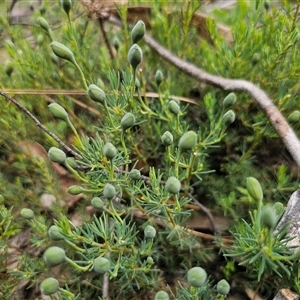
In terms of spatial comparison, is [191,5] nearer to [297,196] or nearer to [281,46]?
[281,46]

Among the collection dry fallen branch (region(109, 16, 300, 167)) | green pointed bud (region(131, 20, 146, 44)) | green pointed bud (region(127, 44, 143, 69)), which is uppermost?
green pointed bud (region(131, 20, 146, 44))

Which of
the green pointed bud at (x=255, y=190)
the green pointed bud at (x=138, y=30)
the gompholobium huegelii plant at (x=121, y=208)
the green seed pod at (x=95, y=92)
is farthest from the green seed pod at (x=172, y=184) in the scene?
the green pointed bud at (x=138, y=30)

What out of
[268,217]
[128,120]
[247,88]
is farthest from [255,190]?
[247,88]

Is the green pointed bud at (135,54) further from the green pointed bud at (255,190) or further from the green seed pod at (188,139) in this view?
the green pointed bud at (255,190)

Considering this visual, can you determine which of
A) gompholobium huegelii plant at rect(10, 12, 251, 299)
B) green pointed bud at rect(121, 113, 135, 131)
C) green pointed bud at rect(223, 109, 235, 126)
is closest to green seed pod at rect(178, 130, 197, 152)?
gompholobium huegelii plant at rect(10, 12, 251, 299)

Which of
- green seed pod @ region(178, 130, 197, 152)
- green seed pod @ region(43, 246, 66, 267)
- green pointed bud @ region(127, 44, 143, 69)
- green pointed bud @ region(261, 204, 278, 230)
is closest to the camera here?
green pointed bud @ region(261, 204, 278, 230)

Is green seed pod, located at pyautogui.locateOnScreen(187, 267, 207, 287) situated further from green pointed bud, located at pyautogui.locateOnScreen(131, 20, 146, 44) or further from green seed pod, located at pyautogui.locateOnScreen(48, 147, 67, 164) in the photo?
green pointed bud, located at pyautogui.locateOnScreen(131, 20, 146, 44)

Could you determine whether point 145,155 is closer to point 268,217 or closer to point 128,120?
point 128,120

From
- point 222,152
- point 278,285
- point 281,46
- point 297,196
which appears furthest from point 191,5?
point 278,285
